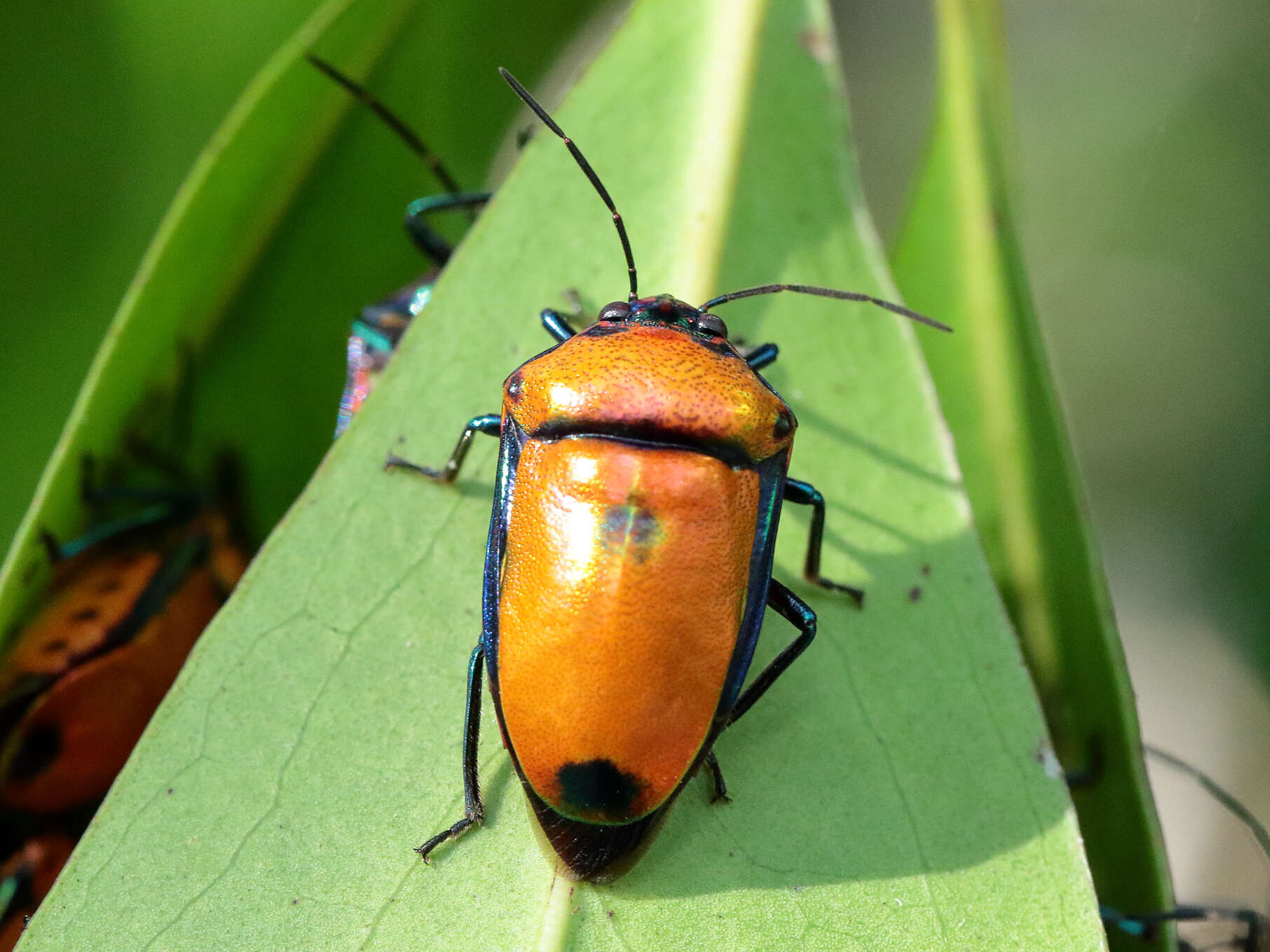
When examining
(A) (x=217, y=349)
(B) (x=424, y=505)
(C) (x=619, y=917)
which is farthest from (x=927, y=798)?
(A) (x=217, y=349)

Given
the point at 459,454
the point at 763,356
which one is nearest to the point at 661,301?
the point at 763,356

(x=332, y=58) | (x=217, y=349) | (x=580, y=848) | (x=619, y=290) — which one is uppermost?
(x=332, y=58)

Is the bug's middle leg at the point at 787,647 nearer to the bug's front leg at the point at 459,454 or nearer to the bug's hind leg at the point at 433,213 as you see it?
the bug's front leg at the point at 459,454

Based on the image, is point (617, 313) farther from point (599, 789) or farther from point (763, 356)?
point (599, 789)

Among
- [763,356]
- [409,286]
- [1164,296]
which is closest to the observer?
[763,356]

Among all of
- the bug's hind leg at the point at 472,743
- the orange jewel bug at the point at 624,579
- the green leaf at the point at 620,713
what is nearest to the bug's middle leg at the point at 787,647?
the orange jewel bug at the point at 624,579

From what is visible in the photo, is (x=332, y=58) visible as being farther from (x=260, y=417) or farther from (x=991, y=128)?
(x=991, y=128)

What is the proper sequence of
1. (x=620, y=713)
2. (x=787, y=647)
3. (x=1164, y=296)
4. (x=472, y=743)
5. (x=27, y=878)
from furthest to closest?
(x=1164, y=296)
(x=27, y=878)
(x=787, y=647)
(x=472, y=743)
(x=620, y=713)
